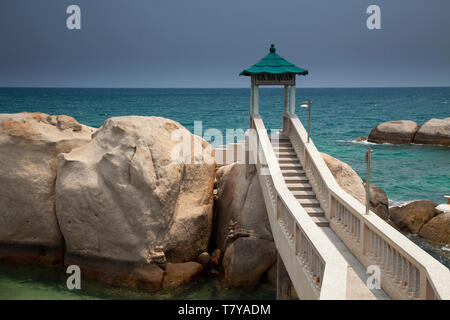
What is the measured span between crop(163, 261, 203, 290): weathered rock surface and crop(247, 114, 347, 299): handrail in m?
3.57

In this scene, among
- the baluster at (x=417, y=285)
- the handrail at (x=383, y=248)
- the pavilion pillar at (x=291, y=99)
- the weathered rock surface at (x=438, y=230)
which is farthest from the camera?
the weathered rock surface at (x=438, y=230)

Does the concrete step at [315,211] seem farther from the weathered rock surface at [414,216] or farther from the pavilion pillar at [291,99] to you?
the weathered rock surface at [414,216]

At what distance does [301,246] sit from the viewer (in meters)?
10.8

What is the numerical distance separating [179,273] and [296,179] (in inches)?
204

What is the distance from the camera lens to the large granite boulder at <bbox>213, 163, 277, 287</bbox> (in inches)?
602

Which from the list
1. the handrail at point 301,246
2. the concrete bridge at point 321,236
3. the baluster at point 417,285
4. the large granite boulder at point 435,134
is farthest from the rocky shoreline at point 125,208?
the large granite boulder at point 435,134

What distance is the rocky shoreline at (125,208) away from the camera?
1500 centimetres

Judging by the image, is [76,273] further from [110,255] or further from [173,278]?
[173,278]

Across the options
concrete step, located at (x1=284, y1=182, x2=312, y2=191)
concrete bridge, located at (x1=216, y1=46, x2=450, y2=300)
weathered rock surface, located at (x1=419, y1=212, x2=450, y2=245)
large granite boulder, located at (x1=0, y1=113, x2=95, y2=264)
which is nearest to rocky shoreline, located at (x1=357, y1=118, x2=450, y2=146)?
weathered rock surface, located at (x1=419, y1=212, x2=450, y2=245)

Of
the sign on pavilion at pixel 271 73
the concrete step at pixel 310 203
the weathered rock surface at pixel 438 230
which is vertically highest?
the sign on pavilion at pixel 271 73

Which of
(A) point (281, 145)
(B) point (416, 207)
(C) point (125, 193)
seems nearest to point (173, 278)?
(C) point (125, 193)

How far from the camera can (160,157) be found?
15.4 metres

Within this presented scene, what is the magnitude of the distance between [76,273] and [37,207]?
285 cm

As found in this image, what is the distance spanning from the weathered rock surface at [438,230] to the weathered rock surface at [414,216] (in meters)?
0.36
